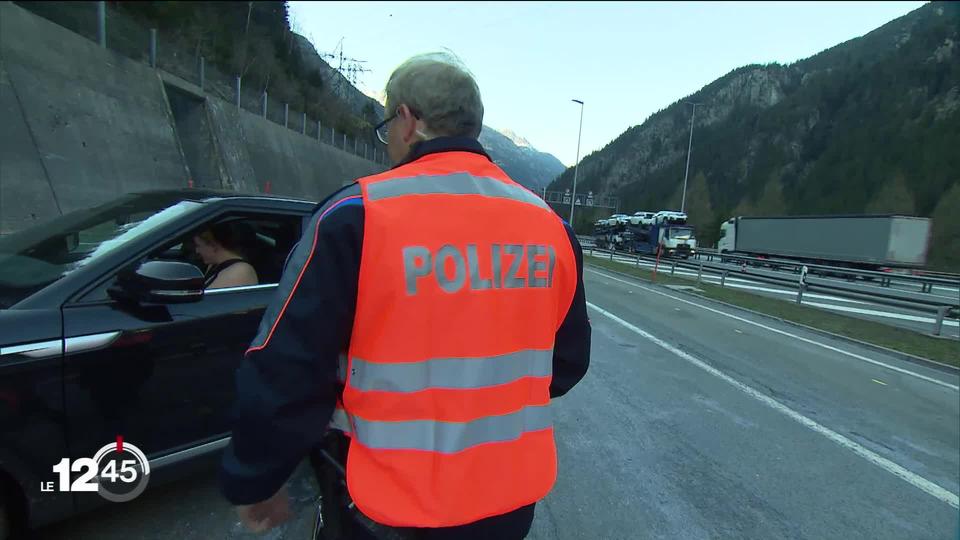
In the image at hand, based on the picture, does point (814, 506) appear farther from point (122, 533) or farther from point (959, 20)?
point (122, 533)

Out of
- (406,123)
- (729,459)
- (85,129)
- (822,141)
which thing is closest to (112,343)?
(85,129)

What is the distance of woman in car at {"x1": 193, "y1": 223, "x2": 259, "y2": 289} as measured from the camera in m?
2.76

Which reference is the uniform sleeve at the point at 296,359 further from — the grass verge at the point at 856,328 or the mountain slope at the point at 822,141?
the grass verge at the point at 856,328

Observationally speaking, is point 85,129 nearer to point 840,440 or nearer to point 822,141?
point 840,440

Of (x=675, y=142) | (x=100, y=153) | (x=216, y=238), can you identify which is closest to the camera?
(x=100, y=153)

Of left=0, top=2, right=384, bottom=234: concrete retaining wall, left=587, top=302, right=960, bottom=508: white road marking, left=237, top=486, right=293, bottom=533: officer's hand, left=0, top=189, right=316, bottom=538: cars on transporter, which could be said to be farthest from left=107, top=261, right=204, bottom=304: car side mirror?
left=587, top=302, right=960, bottom=508: white road marking

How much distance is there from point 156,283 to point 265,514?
1224 mm

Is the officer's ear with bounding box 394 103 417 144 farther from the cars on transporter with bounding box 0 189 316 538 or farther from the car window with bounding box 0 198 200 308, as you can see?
the car window with bounding box 0 198 200 308

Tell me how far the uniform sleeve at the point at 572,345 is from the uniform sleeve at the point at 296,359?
2.44 ft

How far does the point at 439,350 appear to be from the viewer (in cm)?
107

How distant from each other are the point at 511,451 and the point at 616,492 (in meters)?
2.45

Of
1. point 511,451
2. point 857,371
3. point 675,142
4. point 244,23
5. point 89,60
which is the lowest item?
point 857,371

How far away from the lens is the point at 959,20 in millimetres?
1353

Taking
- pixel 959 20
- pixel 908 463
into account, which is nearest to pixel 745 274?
pixel 908 463
